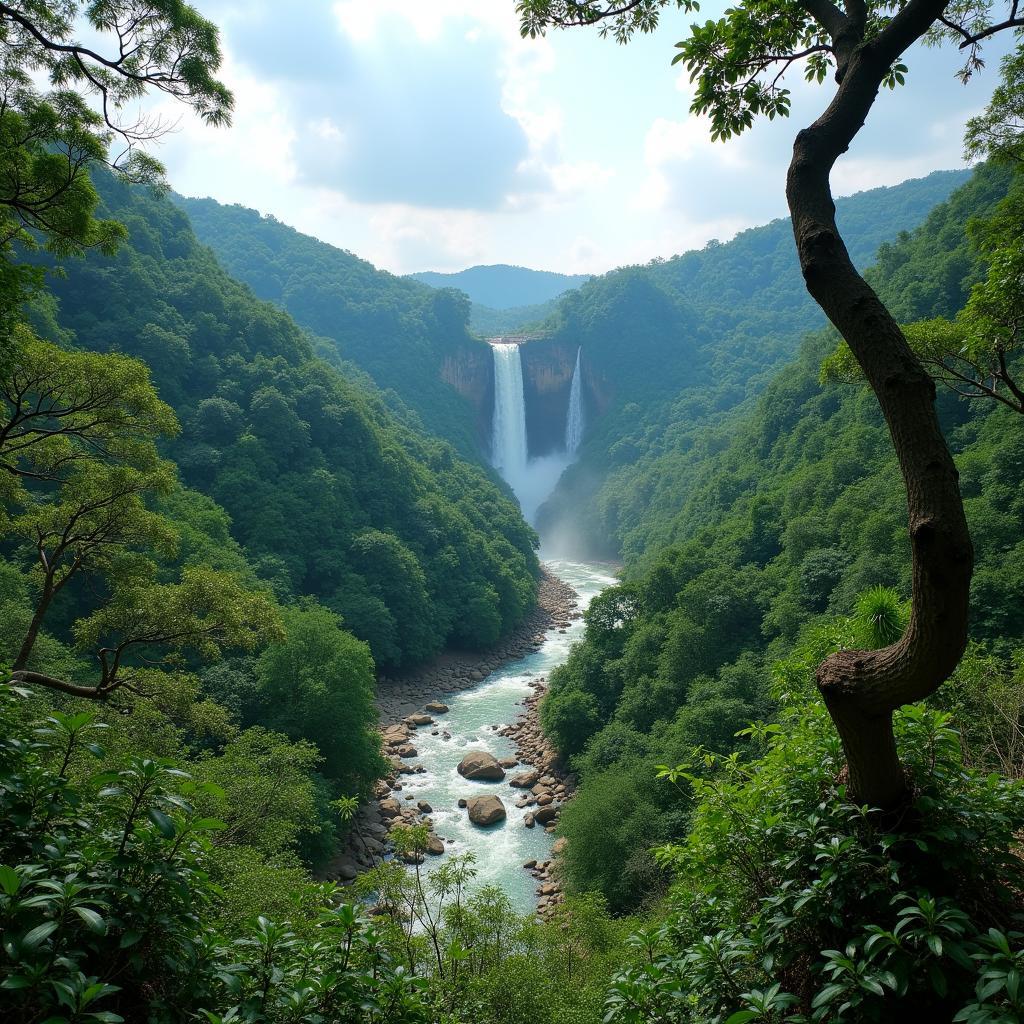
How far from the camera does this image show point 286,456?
30.2 m

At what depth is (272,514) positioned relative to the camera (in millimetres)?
26672

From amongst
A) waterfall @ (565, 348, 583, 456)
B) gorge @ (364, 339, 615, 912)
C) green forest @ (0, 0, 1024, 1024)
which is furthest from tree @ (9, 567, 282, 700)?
waterfall @ (565, 348, 583, 456)

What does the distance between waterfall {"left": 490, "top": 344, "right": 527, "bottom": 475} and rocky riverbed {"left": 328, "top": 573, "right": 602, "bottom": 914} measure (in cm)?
4329

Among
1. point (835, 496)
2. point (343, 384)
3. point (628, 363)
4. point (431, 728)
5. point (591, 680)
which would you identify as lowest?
point (431, 728)

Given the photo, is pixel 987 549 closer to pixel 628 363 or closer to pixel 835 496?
pixel 835 496

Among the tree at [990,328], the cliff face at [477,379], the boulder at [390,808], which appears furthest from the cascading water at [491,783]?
the cliff face at [477,379]

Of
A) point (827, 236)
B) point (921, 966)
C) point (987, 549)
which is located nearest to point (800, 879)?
point (921, 966)

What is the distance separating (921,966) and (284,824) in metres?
12.2

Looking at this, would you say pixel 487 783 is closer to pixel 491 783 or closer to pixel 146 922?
pixel 491 783

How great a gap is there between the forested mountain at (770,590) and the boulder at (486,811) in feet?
8.42

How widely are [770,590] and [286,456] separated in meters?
22.3

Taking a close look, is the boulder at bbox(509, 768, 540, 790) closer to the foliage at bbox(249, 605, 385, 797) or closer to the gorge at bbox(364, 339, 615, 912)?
the gorge at bbox(364, 339, 615, 912)

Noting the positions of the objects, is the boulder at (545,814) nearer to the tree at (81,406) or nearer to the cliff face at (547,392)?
the tree at (81,406)

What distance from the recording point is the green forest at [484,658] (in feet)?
8.32
